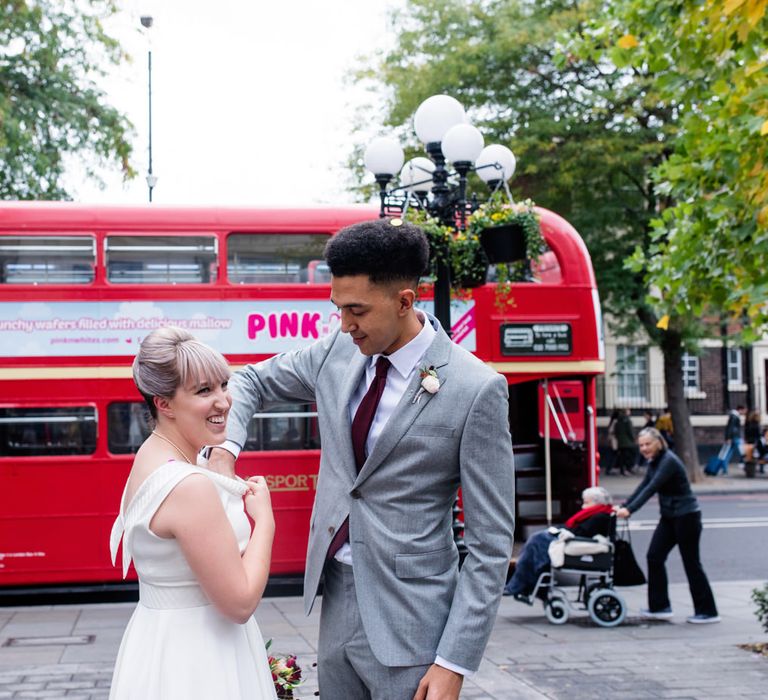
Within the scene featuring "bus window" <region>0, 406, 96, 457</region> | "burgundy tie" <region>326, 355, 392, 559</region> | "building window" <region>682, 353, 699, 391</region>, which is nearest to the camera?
"burgundy tie" <region>326, 355, 392, 559</region>

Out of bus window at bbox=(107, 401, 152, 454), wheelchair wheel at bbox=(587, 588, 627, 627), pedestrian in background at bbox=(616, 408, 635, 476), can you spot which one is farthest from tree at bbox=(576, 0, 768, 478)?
pedestrian in background at bbox=(616, 408, 635, 476)

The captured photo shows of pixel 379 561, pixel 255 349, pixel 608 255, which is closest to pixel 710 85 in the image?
pixel 255 349

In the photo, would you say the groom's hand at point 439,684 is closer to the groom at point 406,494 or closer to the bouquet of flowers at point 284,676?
the groom at point 406,494

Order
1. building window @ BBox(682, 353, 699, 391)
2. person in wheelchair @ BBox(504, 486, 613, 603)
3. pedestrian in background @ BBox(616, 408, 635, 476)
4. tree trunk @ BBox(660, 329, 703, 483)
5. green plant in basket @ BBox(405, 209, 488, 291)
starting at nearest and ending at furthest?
green plant in basket @ BBox(405, 209, 488, 291) < person in wheelchair @ BBox(504, 486, 613, 603) < tree trunk @ BBox(660, 329, 703, 483) < pedestrian in background @ BBox(616, 408, 635, 476) < building window @ BBox(682, 353, 699, 391)

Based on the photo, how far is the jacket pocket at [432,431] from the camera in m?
2.81

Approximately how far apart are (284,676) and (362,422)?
95 centimetres

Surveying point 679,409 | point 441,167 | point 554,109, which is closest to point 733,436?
point 679,409

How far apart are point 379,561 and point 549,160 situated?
757 inches

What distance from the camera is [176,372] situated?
2.71 meters

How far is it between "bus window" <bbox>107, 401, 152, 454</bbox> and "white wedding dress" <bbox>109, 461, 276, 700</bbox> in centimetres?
823

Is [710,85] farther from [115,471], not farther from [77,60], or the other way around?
[77,60]

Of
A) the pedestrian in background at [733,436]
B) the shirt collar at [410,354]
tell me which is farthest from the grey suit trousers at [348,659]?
the pedestrian in background at [733,436]

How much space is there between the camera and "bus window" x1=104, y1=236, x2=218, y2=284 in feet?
35.7

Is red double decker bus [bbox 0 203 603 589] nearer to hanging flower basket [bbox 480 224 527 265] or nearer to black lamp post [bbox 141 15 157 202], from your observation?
hanging flower basket [bbox 480 224 527 265]
